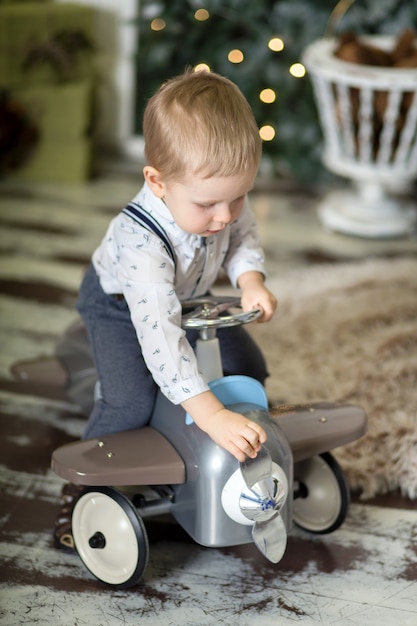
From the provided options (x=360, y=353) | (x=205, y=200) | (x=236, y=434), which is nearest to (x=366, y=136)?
(x=360, y=353)

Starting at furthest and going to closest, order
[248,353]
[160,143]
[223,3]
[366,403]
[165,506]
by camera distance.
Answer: [223,3] < [366,403] < [248,353] < [165,506] < [160,143]

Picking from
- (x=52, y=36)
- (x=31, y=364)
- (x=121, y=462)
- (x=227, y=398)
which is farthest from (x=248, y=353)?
(x=52, y=36)

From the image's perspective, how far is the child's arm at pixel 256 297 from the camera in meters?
1.24

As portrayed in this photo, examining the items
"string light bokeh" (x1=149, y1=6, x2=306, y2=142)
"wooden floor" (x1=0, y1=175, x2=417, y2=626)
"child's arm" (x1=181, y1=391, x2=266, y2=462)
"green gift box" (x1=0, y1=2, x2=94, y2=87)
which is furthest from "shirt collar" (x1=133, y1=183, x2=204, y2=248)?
"green gift box" (x1=0, y1=2, x2=94, y2=87)

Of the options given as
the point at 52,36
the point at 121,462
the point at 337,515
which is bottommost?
the point at 337,515

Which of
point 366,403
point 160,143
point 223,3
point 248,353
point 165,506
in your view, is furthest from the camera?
point 223,3

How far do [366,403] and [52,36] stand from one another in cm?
163

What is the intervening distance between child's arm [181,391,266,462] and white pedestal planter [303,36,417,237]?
4.62 feet

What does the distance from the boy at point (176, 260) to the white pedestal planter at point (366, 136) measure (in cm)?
112

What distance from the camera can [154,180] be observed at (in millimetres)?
1155

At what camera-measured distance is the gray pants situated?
1.26 metres

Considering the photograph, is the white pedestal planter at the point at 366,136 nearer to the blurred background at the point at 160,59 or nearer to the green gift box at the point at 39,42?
the blurred background at the point at 160,59

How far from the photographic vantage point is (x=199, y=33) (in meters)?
2.65

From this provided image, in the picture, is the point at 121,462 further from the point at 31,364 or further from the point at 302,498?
the point at 31,364
